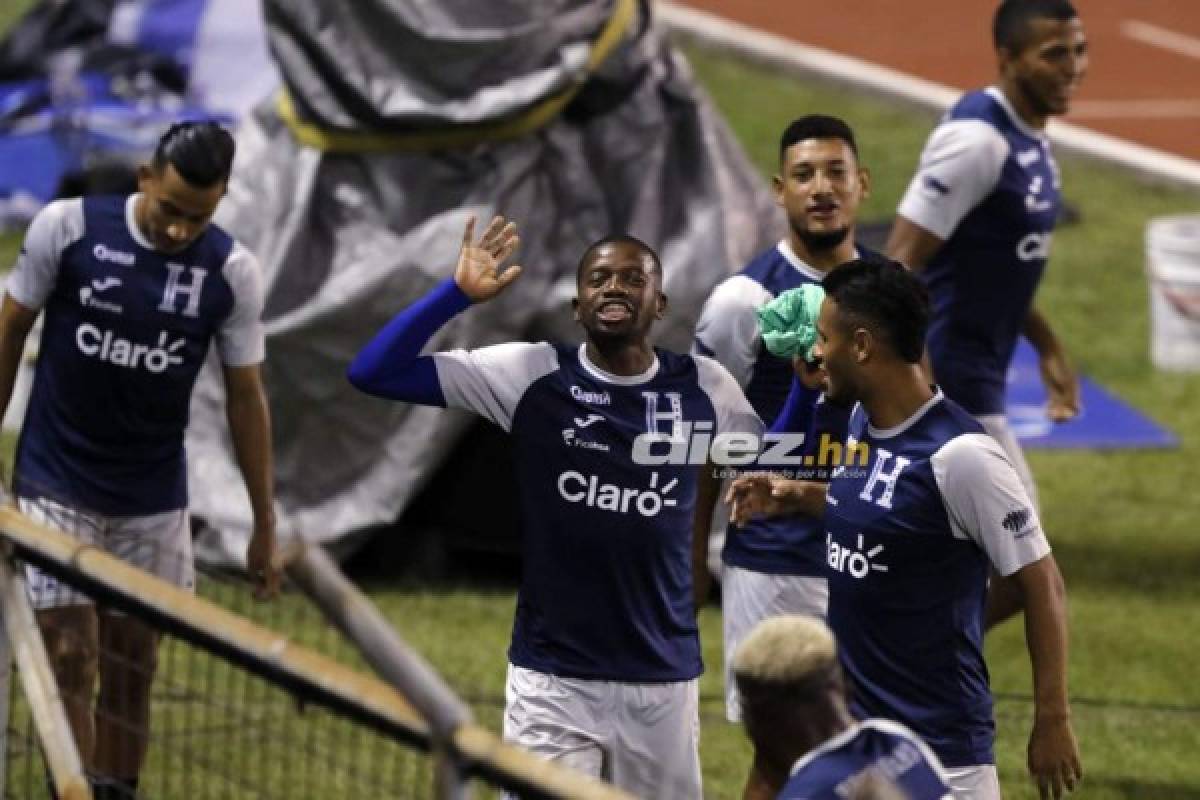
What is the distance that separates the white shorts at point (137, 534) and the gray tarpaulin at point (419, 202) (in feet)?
9.96

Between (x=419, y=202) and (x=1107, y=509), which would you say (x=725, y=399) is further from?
(x=1107, y=509)

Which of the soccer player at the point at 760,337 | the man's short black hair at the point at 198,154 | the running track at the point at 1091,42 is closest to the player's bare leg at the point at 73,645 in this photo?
the man's short black hair at the point at 198,154

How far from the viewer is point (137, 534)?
8133 mm

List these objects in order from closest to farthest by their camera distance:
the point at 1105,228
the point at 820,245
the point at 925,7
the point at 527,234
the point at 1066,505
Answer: the point at 820,245 < the point at 527,234 < the point at 1066,505 < the point at 1105,228 < the point at 925,7

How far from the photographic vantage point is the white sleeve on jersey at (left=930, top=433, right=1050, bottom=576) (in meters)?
6.09

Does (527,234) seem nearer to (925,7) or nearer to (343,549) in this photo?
(343,549)

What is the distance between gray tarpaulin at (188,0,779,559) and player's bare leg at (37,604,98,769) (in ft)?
11.6

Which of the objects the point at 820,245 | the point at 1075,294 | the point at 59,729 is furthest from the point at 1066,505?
the point at 59,729

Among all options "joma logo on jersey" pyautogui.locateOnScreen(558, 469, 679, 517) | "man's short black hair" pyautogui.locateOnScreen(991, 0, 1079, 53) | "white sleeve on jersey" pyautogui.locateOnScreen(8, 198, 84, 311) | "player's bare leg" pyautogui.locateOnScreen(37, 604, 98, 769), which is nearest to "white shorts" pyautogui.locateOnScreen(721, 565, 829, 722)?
"joma logo on jersey" pyautogui.locateOnScreen(558, 469, 679, 517)

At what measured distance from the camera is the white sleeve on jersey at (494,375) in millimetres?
6820

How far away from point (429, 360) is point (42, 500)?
1.70 meters

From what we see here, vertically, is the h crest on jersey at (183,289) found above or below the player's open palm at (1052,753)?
above

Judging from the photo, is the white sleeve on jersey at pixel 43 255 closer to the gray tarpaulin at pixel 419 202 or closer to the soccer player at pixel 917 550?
the soccer player at pixel 917 550

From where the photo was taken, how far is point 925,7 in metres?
24.7
